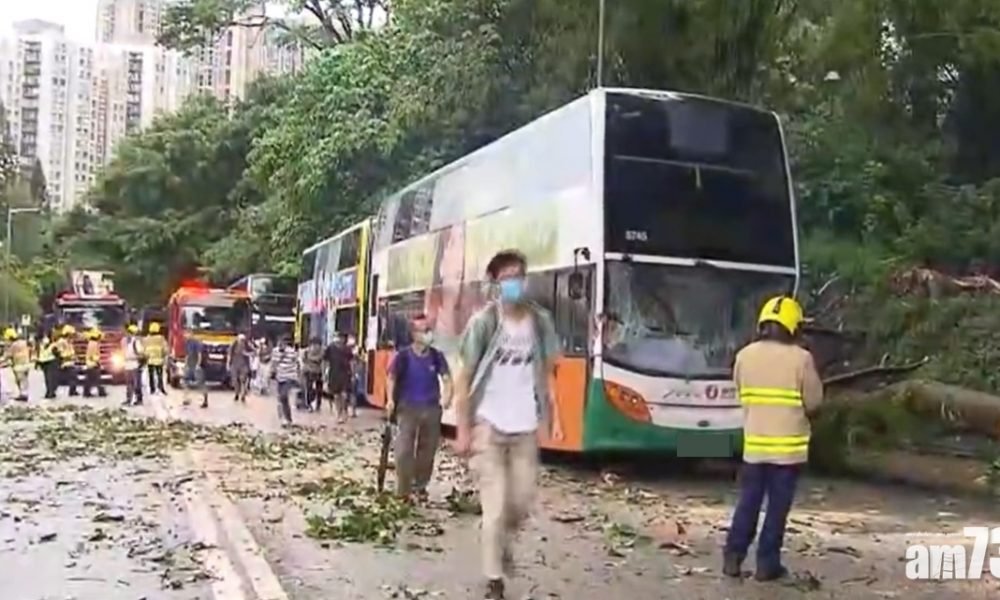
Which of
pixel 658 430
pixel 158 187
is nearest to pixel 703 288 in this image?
pixel 658 430

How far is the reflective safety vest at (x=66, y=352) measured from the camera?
32.4 m

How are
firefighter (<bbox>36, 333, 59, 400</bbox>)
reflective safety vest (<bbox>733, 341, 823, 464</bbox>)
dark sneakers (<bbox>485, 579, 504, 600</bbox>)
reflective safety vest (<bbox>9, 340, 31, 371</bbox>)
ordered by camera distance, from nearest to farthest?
dark sneakers (<bbox>485, 579, 504, 600</bbox>) → reflective safety vest (<bbox>733, 341, 823, 464</bbox>) → reflective safety vest (<bbox>9, 340, 31, 371</bbox>) → firefighter (<bbox>36, 333, 59, 400</bbox>)

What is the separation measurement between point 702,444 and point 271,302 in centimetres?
2935

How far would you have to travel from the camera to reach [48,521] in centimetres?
1097

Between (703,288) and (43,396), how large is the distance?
2243cm

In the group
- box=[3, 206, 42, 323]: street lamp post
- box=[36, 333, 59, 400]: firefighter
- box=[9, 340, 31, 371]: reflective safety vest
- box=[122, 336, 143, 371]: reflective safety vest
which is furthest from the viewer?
box=[3, 206, 42, 323]: street lamp post

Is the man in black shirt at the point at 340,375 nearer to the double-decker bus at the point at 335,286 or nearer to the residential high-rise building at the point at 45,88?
the double-decker bus at the point at 335,286

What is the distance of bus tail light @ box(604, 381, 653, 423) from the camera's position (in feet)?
48.7

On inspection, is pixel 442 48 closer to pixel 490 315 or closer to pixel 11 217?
pixel 490 315

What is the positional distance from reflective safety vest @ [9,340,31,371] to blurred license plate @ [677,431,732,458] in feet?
63.9

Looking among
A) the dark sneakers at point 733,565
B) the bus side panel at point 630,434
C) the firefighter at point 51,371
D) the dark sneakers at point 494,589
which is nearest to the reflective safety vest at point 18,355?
the firefighter at point 51,371

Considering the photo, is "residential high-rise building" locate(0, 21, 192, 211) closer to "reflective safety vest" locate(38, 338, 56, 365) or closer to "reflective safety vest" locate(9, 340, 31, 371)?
"reflective safety vest" locate(38, 338, 56, 365)

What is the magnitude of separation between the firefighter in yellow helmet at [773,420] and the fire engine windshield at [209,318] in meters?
32.1

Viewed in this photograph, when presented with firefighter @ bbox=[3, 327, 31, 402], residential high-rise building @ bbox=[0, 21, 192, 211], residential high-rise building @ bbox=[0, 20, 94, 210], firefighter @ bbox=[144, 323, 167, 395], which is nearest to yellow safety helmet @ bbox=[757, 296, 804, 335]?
firefighter @ bbox=[3, 327, 31, 402]
